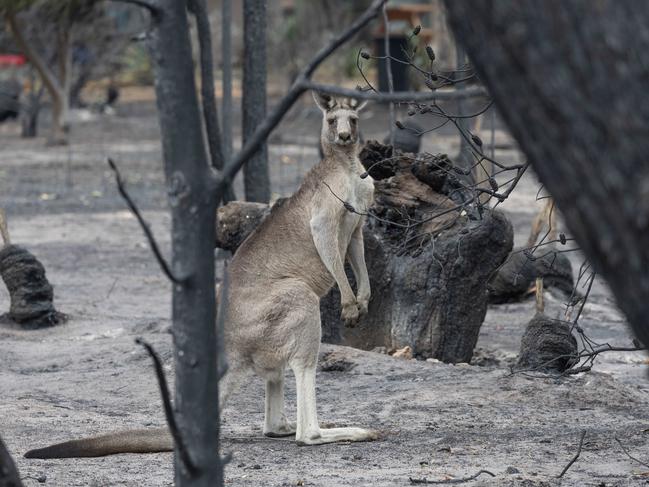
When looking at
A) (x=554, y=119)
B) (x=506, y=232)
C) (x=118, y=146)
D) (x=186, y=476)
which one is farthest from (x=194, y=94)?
(x=118, y=146)

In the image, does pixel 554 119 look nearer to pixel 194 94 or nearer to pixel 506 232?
pixel 194 94

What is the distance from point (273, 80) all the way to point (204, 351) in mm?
29904

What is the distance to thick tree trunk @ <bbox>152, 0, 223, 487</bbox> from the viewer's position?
2.59m

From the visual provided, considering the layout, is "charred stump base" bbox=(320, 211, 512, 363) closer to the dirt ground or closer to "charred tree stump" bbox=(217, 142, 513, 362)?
"charred tree stump" bbox=(217, 142, 513, 362)

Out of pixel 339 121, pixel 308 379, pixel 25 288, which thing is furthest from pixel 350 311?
pixel 25 288

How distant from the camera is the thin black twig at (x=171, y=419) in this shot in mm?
2428

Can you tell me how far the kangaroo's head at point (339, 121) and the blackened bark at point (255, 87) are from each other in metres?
4.27

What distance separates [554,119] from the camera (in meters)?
1.70

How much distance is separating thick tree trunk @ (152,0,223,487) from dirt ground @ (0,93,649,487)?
6.65 feet

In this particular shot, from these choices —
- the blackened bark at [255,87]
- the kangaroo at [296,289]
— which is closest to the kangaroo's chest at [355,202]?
the kangaroo at [296,289]

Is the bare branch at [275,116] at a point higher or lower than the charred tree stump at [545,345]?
higher

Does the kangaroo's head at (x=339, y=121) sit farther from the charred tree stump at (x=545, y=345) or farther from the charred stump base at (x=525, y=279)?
the charred stump base at (x=525, y=279)

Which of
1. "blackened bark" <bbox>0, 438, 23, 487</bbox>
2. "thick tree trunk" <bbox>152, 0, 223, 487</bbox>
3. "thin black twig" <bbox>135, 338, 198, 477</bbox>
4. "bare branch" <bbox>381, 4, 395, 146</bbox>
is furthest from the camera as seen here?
"bare branch" <bbox>381, 4, 395, 146</bbox>

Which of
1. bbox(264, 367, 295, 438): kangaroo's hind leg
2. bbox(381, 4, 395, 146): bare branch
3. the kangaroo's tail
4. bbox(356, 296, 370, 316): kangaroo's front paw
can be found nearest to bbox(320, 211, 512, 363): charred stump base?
bbox(381, 4, 395, 146): bare branch
